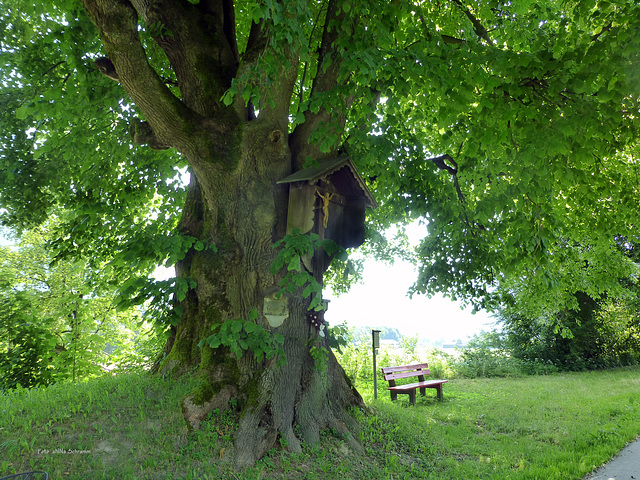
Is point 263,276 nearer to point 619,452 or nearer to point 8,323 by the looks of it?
point 8,323

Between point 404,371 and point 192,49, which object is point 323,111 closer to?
point 192,49

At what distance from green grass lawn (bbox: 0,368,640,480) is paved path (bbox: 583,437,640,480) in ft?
0.37

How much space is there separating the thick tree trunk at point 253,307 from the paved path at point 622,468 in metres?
3.14

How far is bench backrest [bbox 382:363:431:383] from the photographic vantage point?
988 centimetres

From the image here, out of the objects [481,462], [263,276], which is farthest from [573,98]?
A: [481,462]

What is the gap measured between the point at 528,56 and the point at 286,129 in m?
3.01

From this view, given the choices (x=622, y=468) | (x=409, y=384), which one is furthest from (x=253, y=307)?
(x=409, y=384)

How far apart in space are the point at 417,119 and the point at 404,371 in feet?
23.8

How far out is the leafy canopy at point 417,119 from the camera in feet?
13.2

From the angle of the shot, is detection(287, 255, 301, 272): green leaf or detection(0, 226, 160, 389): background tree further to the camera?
detection(0, 226, 160, 389): background tree

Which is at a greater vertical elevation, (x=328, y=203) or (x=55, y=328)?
(x=328, y=203)

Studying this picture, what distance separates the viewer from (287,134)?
5496 mm

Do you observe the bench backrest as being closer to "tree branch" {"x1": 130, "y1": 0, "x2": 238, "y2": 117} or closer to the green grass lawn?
the green grass lawn

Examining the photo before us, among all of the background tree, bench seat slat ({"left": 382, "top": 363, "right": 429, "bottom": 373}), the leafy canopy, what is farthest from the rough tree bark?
bench seat slat ({"left": 382, "top": 363, "right": 429, "bottom": 373})
